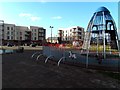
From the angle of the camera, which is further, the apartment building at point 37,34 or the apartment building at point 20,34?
the apartment building at point 37,34

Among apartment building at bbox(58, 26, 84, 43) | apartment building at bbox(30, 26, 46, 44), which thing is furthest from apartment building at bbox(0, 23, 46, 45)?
apartment building at bbox(58, 26, 84, 43)

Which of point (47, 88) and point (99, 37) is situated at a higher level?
point (99, 37)

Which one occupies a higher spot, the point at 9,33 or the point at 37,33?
the point at 37,33

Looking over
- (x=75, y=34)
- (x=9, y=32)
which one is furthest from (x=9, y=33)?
(x=75, y=34)

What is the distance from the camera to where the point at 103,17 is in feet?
63.2

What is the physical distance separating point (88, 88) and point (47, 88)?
2.08m

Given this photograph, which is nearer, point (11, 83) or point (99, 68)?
point (11, 83)

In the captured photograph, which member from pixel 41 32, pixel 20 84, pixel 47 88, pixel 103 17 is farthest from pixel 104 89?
pixel 41 32

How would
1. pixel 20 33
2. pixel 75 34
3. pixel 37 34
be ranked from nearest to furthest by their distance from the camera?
pixel 20 33, pixel 37 34, pixel 75 34

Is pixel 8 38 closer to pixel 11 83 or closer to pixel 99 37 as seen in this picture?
pixel 99 37

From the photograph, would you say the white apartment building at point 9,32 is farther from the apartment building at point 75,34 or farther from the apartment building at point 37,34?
the apartment building at point 75,34

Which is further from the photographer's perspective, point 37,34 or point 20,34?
point 37,34

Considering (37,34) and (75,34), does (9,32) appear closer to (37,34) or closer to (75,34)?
(37,34)

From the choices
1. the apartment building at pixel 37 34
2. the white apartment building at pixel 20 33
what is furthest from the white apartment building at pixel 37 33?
the white apartment building at pixel 20 33
